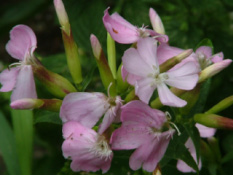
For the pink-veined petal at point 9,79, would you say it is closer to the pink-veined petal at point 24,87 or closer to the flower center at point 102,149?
the pink-veined petal at point 24,87

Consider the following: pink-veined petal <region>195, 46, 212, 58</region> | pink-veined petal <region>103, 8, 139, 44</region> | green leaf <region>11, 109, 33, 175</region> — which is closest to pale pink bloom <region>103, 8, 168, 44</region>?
pink-veined petal <region>103, 8, 139, 44</region>

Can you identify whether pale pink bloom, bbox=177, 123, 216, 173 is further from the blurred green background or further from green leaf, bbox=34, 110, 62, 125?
green leaf, bbox=34, 110, 62, 125

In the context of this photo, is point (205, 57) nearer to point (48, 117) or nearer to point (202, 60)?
point (202, 60)

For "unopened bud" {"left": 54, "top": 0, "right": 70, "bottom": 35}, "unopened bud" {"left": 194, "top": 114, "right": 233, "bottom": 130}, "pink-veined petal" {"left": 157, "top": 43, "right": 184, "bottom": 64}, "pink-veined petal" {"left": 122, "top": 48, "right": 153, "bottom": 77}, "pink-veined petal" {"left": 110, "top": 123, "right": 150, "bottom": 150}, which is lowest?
"unopened bud" {"left": 194, "top": 114, "right": 233, "bottom": 130}

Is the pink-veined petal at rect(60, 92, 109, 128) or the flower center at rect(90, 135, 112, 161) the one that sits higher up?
the pink-veined petal at rect(60, 92, 109, 128)

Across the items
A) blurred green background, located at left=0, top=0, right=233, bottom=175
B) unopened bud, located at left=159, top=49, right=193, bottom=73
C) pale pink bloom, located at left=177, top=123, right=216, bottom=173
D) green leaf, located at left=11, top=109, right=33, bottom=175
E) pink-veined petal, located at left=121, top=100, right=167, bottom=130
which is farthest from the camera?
blurred green background, located at left=0, top=0, right=233, bottom=175

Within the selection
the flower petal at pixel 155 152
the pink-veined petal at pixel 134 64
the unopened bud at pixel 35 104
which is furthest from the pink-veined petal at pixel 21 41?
the flower petal at pixel 155 152

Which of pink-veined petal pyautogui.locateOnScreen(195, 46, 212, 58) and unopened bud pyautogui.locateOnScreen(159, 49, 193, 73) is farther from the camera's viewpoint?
pink-veined petal pyautogui.locateOnScreen(195, 46, 212, 58)

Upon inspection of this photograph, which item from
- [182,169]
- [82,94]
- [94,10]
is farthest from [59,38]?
[82,94]
